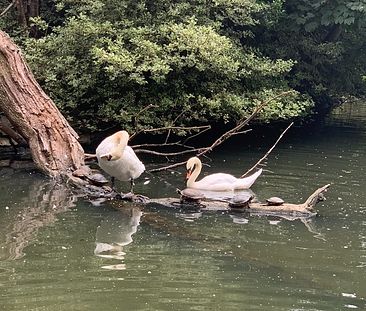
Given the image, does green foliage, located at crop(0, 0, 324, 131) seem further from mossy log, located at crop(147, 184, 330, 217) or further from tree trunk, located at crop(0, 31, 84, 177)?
mossy log, located at crop(147, 184, 330, 217)

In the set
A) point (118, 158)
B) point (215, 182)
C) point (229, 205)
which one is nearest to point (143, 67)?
point (215, 182)

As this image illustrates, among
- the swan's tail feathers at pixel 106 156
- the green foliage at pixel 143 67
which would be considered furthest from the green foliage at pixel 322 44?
the swan's tail feathers at pixel 106 156

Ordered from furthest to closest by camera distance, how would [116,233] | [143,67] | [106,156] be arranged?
[143,67]
[106,156]
[116,233]

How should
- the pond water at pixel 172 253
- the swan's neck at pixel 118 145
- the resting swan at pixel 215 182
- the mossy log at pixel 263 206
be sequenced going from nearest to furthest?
the pond water at pixel 172 253, the mossy log at pixel 263 206, the swan's neck at pixel 118 145, the resting swan at pixel 215 182

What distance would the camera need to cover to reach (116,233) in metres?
6.75

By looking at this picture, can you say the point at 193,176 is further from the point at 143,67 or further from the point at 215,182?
the point at 143,67

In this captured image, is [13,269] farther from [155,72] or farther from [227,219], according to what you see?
[155,72]

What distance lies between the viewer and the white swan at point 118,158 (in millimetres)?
7867

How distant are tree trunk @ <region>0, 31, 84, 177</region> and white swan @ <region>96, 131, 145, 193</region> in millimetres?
1290

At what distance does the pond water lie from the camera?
16.3 feet

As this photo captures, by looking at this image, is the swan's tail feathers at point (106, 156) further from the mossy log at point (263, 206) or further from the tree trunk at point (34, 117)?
the tree trunk at point (34, 117)

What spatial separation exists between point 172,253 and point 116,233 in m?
0.93

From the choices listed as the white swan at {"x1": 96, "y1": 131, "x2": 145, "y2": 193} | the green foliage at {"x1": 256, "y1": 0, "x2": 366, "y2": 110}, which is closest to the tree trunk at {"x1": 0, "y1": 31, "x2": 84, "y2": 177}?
the white swan at {"x1": 96, "y1": 131, "x2": 145, "y2": 193}

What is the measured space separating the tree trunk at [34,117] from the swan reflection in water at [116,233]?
2.06m
